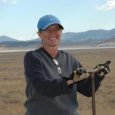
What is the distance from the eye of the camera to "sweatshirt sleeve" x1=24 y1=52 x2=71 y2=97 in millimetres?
3475

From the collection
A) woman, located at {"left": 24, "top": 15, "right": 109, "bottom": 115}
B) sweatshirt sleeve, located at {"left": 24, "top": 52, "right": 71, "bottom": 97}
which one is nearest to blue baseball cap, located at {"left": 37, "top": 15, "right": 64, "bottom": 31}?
woman, located at {"left": 24, "top": 15, "right": 109, "bottom": 115}

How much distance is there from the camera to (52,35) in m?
3.68

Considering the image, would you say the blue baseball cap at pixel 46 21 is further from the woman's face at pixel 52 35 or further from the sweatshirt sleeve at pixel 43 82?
the sweatshirt sleeve at pixel 43 82

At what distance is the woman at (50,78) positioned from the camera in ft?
11.5

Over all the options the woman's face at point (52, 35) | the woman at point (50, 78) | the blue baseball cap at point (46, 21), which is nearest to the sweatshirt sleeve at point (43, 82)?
the woman at point (50, 78)

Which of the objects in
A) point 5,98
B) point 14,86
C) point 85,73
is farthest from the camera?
point 14,86

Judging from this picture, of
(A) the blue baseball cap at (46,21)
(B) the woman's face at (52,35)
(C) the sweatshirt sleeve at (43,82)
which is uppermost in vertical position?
(A) the blue baseball cap at (46,21)

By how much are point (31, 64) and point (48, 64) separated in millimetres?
137

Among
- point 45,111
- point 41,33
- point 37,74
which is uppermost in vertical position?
point 41,33

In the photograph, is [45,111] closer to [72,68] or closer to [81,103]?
[72,68]

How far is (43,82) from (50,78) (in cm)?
8

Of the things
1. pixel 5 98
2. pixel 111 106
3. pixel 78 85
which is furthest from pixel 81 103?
pixel 78 85

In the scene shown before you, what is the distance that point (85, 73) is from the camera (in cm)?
347

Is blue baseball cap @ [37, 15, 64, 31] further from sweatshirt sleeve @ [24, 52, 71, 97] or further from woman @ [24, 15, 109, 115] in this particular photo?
sweatshirt sleeve @ [24, 52, 71, 97]
